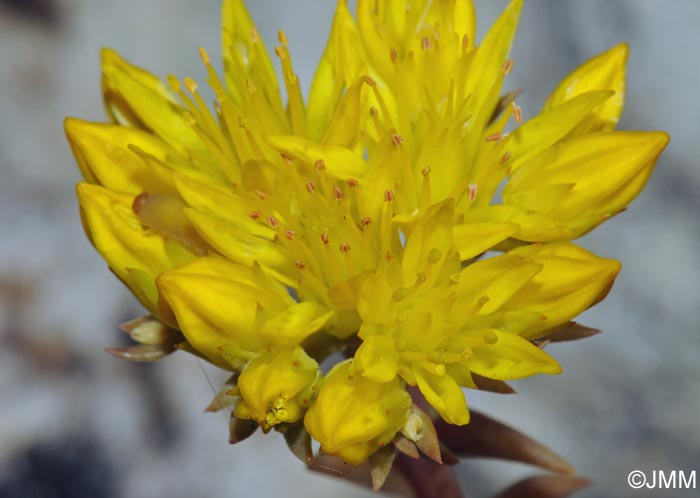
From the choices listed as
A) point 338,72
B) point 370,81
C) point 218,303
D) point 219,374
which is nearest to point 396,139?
point 370,81

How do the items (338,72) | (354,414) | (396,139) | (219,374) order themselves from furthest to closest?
(219,374) < (338,72) < (396,139) < (354,414)

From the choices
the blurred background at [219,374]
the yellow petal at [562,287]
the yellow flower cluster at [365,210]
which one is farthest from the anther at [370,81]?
the blurred background at [219,374]

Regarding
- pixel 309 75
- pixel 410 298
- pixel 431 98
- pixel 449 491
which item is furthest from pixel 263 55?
pixel 309 75

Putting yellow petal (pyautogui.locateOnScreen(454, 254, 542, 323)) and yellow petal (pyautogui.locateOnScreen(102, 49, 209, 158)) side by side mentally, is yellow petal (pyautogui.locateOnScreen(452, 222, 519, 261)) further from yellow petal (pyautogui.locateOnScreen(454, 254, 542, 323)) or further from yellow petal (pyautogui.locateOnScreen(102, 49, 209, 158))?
yellow petal (pyautogui.locateOnScreen(102, 49, 209, 158))

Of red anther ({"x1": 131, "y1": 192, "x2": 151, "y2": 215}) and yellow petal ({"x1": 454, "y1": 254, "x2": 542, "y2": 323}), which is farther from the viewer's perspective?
red anther ({"x1": 131, "y1": 192, "x2": 151, "y2": 215})

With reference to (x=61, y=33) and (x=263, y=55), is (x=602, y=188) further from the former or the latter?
(x=61, y=33)

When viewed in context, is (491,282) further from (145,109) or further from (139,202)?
(145,109)

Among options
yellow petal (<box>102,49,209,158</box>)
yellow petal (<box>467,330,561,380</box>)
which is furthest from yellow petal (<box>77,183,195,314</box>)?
yellow petal (<box>467,330,561,380</box>)
